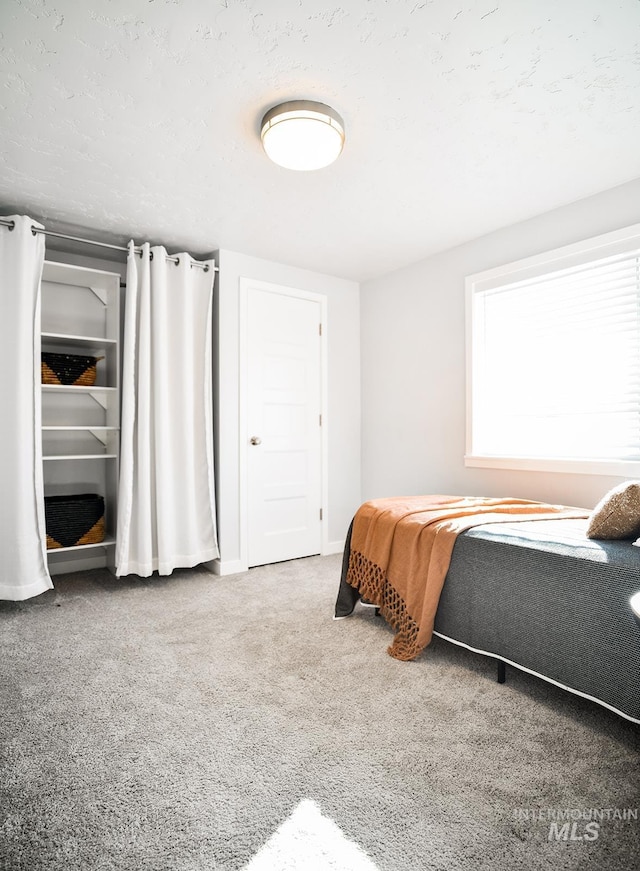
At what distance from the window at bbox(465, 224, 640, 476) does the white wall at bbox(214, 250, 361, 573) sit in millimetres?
1227

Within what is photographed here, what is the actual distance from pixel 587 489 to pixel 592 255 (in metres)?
1.35

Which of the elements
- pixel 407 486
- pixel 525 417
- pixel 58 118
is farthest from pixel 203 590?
pixel 58 118

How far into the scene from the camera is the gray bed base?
1.71 meters

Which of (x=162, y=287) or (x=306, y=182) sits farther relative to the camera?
(x=162, y=287)

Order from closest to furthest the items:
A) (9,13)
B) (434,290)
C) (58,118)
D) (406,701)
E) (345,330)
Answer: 1. (9,13)
2. (406,701)
3. (58,118)
4. (434,290)
5. (345,330)

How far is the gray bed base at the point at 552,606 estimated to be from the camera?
171 cm

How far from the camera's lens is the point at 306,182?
2.77m

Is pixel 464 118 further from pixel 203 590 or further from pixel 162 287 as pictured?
pixel 203 590

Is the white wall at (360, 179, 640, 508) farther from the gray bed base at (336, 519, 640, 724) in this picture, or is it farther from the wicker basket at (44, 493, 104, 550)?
the wicker basket at (44, 493, 104, 550)

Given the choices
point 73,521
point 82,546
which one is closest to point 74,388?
point 73,521

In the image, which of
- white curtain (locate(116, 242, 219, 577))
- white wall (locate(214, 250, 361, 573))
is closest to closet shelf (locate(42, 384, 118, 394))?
white curtain (locate(116, 242, 219, 577))

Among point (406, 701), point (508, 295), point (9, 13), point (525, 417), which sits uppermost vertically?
point (9, 13)

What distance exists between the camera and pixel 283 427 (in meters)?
4.11

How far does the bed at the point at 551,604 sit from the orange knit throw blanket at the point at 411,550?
63 millimetres
